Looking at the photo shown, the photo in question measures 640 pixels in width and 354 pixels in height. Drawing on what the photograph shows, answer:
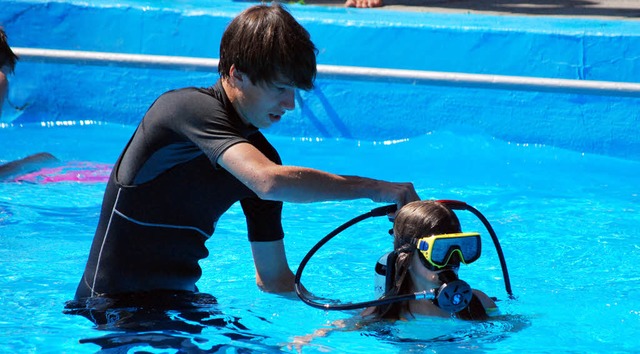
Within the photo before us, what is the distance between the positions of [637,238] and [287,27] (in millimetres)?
3109

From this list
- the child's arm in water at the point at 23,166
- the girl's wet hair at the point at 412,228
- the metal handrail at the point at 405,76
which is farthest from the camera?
the child's arm in water at the point at 23,166

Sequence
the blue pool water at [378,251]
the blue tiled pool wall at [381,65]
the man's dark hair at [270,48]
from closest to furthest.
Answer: the man's dark hair at [270,48], the blue pool water at [378,251], the blue tiled pool wall at [381,65]

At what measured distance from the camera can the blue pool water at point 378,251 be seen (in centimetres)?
360

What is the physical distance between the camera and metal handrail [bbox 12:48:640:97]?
5355 millimetres

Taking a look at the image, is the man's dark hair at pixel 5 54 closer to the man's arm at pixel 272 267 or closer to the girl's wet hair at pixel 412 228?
the man's arm at pixel 272 267

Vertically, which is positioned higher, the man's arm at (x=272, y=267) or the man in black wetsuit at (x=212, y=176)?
the man in black wetsuit at (x=212, y=176)

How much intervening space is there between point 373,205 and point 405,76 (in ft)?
2.81

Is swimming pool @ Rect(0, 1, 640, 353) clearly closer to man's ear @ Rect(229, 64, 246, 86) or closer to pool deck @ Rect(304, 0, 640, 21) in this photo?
man's ear @ Rect(229, 64, 246, 86)

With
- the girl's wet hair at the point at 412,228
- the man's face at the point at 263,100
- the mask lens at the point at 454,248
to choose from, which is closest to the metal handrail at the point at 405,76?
the girl's wet hair at the point at 412,228

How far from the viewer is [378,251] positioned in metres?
5.39

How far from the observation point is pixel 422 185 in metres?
6.44

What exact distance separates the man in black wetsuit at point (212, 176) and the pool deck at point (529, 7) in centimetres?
557

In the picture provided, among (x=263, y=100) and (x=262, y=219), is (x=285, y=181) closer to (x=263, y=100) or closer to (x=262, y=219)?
(x=263, y=100)

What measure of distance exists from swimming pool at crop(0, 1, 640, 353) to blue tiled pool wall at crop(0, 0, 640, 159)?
0.05 feet
